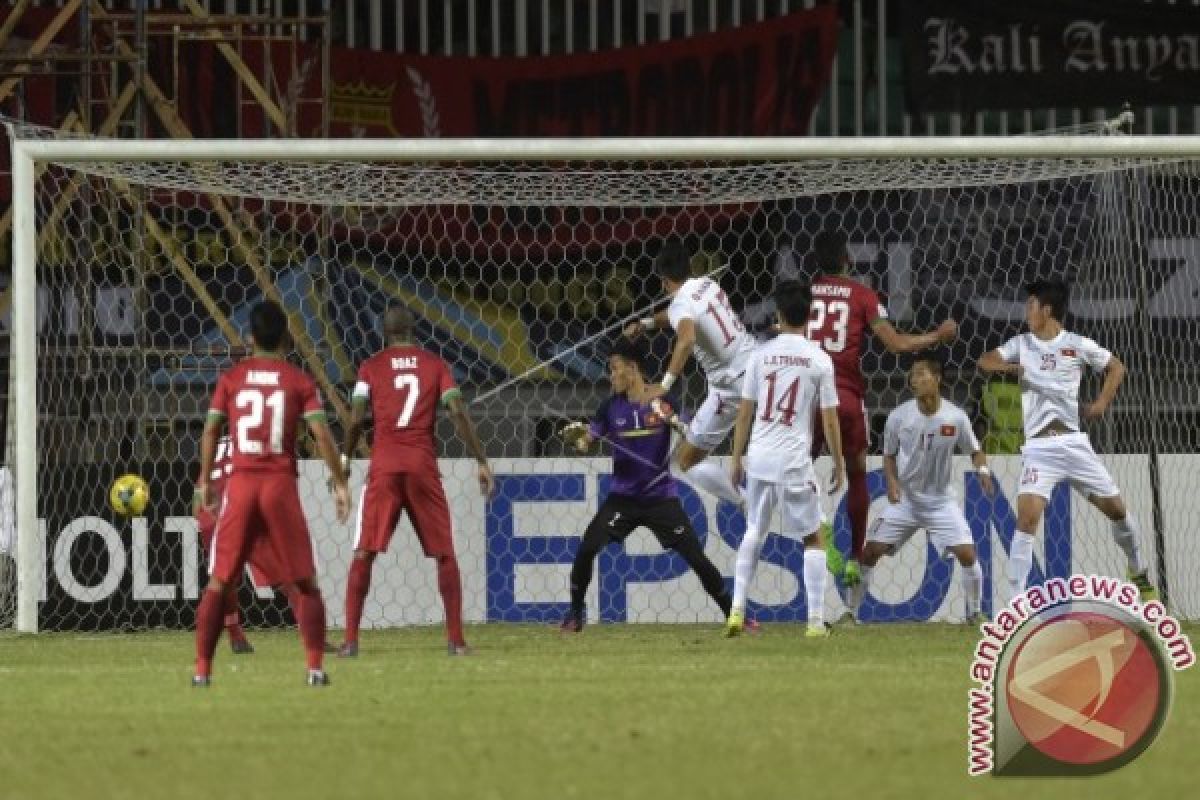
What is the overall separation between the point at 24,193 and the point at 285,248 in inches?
185

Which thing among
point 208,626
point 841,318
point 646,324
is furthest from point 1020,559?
point 208,626

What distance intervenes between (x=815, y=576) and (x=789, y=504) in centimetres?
40

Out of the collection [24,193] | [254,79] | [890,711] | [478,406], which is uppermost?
[254,79]

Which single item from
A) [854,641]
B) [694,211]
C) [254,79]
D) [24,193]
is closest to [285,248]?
[254,79]

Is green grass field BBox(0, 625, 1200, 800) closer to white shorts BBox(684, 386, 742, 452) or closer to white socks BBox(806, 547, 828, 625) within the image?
white socks BBox(806, 547, 828, 625)

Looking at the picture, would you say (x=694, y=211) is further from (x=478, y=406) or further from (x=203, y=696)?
(x=203, y=696)

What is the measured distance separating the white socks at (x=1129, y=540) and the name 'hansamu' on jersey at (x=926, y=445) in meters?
1.14

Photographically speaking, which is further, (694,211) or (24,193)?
(694,211)

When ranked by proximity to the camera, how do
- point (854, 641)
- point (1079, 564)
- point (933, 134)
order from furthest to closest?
1. point (933, 134)
2. point (1079, 564)
3. point (854, 641)

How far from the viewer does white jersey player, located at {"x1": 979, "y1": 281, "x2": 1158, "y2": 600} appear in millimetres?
14992

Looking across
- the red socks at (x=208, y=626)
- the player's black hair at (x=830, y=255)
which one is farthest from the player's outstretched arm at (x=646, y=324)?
the red socks at (x=208, y=626)

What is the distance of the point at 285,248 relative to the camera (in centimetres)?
2005

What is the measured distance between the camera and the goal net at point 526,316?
16188mm

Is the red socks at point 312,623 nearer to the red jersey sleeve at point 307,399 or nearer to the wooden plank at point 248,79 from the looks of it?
the red jersey sleeve at point 307,399
